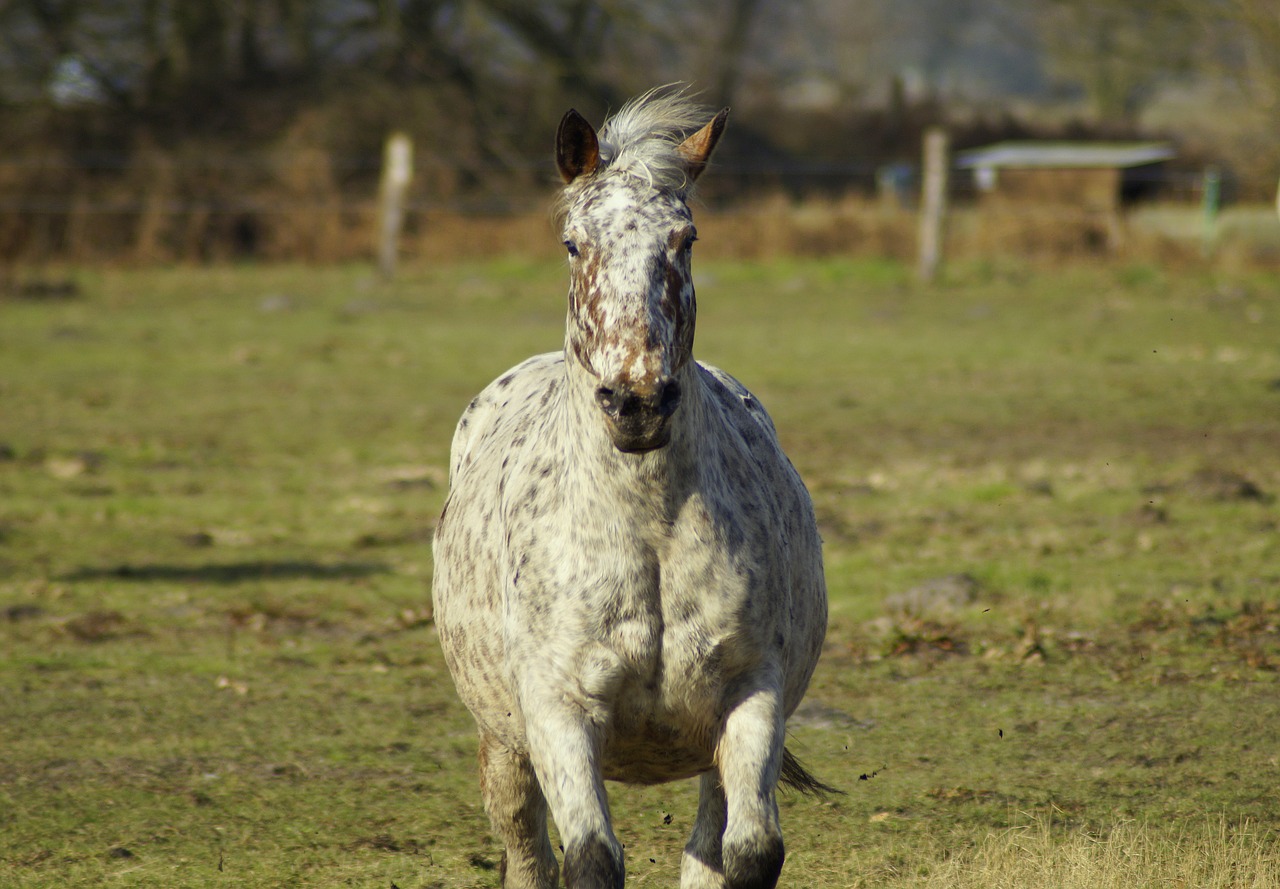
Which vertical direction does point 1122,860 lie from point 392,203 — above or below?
below

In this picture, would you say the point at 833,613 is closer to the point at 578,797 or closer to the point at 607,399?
the point at 578,797

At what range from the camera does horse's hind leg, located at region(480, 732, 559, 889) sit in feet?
11.7

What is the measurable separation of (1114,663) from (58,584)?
4928 mm

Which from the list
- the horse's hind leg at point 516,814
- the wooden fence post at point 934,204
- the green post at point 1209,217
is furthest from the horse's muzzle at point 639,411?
the green post at point 1209,217

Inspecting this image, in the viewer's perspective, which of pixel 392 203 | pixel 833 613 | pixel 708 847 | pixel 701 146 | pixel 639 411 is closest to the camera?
pixel 639 411

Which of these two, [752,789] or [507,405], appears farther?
[507,405]

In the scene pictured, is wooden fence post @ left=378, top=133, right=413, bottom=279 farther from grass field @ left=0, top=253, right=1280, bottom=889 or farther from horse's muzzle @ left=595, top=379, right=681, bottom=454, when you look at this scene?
horse's muzzle @ left=595, top=379, right=681, bottom=454

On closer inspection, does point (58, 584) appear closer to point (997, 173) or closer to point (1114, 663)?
point (1114, 663)

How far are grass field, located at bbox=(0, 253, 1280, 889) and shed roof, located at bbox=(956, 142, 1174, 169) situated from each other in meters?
9.54

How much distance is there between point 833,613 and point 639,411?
12.7 ft

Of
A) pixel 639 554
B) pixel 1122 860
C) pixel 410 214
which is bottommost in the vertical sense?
pixel 1122 860

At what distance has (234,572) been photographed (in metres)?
6.95

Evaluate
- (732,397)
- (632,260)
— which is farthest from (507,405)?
(632,260)

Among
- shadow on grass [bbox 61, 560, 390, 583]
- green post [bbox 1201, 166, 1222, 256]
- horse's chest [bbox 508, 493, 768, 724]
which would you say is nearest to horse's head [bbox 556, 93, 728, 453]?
horse's chest [bbox 508, 493, 768, 724]
